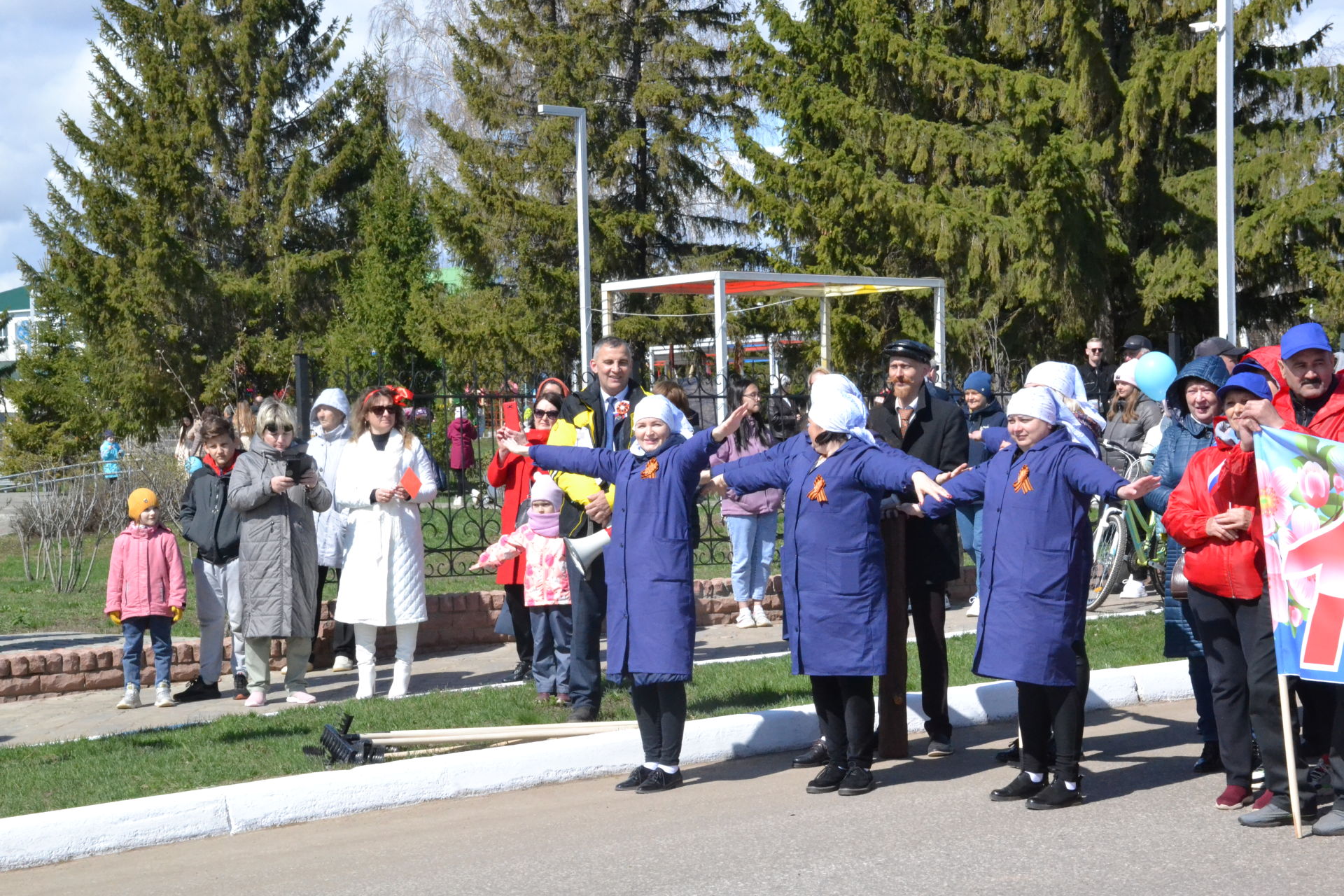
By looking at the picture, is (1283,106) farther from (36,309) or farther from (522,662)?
(36,309)

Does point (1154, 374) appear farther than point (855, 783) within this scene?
Yes

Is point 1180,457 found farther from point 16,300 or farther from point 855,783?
point 16,300

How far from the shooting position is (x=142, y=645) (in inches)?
347

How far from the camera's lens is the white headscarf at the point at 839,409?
605cm

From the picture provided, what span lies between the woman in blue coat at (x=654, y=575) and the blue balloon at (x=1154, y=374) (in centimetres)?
309

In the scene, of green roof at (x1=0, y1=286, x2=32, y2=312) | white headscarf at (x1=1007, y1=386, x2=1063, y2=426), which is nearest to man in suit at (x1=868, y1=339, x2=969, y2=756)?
white headscarf at (x1=1007, y1=386, x2=1063, y2=426)

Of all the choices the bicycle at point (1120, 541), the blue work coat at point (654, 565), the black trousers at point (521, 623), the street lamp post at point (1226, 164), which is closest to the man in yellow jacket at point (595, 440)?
the blue work coat at point (654, 565)

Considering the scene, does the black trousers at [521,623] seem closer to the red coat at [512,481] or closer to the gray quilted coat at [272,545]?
the red coat at [512,481]

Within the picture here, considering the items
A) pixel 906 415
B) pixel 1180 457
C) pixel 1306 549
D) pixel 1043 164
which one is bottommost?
pixel 1306 549

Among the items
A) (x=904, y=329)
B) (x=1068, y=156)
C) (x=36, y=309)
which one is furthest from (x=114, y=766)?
(x=36, y=309)

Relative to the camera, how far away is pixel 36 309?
4119 centimetres

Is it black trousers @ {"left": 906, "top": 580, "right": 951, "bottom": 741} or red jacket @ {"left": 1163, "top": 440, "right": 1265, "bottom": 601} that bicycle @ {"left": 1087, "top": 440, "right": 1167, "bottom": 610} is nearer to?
black trousers @ {"left": 906, "top": 580, "right": 951, "bottom": 741}

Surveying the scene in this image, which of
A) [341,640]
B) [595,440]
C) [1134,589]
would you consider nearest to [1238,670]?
[595,440]

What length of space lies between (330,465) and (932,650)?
15.0 feet
